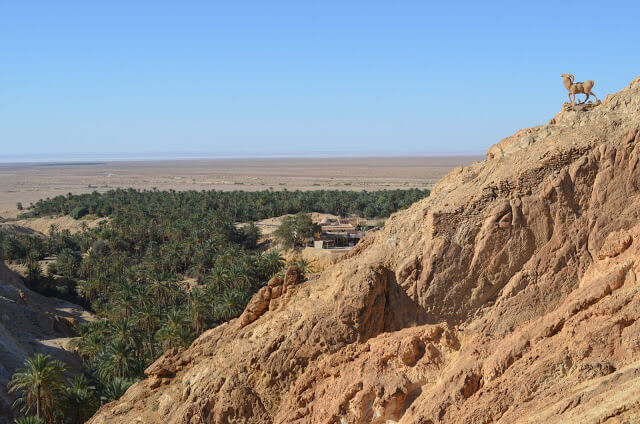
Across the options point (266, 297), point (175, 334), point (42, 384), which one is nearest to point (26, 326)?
point (175, 334)

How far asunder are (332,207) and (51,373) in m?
65.1

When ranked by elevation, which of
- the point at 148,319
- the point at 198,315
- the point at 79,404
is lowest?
the point at 79,404

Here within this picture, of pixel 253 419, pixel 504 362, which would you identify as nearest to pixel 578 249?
pixel 504 362

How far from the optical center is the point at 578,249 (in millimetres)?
14938

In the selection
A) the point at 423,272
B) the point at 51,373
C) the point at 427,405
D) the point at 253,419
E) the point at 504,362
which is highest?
the point at 423,272

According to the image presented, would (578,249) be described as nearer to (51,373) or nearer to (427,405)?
(427,405)

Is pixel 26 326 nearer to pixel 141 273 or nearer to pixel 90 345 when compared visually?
pixel 90 345

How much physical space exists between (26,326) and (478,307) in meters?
37.8

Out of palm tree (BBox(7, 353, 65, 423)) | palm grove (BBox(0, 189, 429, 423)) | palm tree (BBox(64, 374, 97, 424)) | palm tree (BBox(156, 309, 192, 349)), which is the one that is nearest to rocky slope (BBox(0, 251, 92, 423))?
palm grove (BBox(0, 189, 429, 423))

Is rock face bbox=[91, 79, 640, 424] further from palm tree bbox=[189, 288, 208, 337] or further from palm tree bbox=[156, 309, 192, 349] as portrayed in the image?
palm tree bbox=[189, 288, 208, 337]

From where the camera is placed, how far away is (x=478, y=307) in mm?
15305

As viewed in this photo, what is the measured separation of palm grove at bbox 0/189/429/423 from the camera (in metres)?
29.4

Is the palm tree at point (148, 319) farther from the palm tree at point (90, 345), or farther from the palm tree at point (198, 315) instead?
the palm tree at point (198, 315)

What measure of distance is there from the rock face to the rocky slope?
67.2ft
